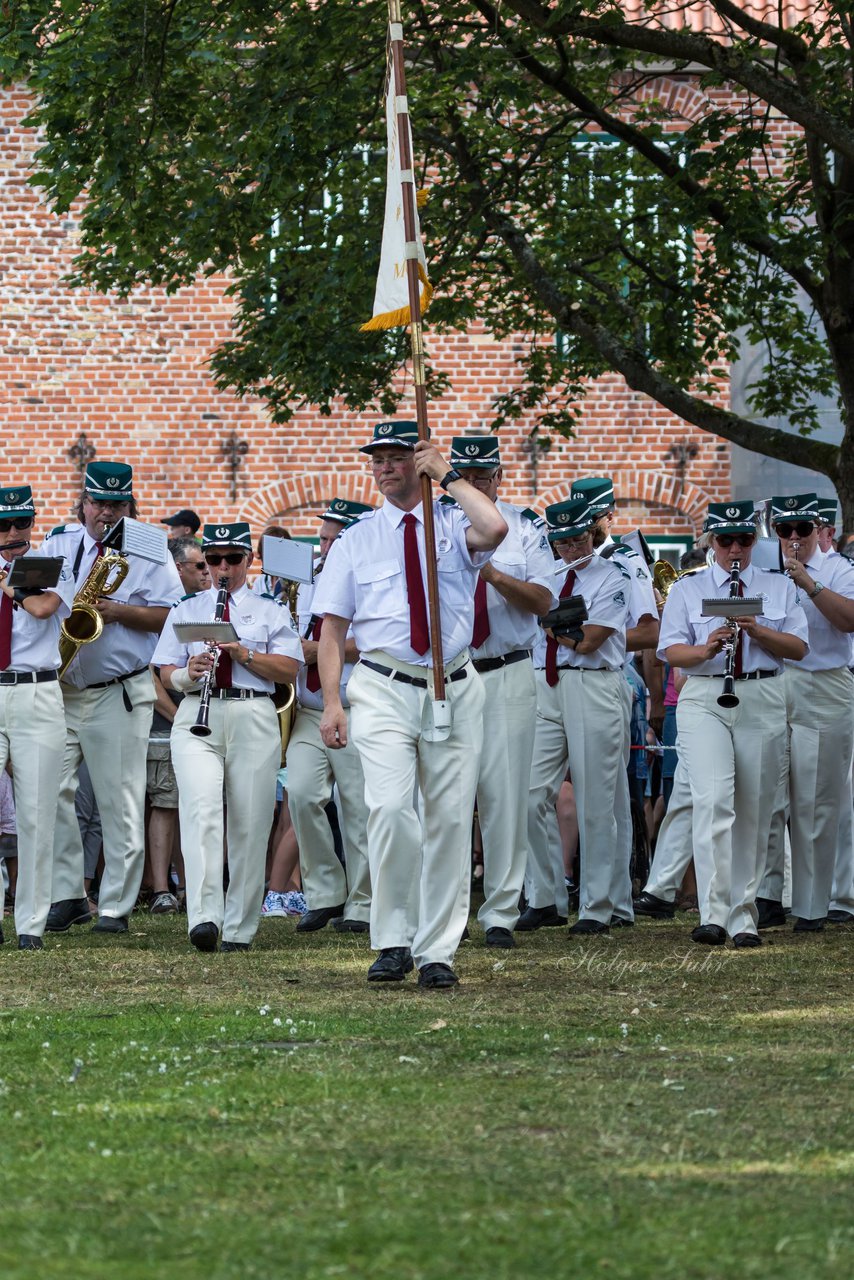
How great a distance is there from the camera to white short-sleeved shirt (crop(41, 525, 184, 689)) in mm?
11133

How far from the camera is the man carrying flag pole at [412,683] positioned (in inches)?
325

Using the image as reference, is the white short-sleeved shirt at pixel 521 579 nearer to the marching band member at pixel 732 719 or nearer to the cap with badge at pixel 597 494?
the marching band member at pixel 732 719

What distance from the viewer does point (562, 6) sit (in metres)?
12.9

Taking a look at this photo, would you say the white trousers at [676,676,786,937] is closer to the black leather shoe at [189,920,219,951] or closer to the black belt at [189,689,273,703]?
the black belt at [189,689,273,703]

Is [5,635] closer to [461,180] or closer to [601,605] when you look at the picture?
[601,605]

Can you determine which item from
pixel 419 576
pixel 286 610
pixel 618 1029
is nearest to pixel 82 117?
pixel 286 610

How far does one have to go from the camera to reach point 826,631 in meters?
11.2

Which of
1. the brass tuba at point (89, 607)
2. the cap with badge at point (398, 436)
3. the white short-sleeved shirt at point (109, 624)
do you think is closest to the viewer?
the cap with badge at point (398, 436)

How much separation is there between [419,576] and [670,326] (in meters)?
9.68

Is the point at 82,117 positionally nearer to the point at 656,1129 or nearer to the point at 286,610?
the point at 286,610

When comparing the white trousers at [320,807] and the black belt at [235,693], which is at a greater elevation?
the black belt at [235,693]

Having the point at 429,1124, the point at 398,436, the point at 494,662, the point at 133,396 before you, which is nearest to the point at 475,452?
the point at 494,662

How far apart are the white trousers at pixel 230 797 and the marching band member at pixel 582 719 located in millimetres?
1797

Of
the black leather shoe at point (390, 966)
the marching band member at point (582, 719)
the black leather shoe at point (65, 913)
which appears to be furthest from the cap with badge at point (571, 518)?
the black leather shoe at point (390, 966)
